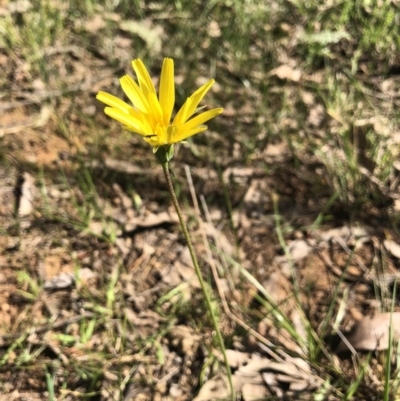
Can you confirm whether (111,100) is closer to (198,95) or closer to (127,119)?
(127,119)

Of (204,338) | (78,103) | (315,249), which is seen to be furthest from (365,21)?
(204,338)

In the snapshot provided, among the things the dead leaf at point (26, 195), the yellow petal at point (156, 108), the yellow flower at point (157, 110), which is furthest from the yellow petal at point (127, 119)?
the dead leaf at point (26, 195)

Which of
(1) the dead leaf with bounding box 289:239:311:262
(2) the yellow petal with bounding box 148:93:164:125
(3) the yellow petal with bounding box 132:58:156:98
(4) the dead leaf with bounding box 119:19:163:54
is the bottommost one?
(1) the dead leaf with bounding box 289:239:311:262

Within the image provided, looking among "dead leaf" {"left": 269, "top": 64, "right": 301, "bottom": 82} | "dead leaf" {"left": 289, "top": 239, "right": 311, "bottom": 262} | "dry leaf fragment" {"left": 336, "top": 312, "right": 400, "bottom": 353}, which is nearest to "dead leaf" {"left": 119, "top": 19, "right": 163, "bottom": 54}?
"dead leaf" {"left": 269, "top": 64, "right": 301, "bottom": 82}

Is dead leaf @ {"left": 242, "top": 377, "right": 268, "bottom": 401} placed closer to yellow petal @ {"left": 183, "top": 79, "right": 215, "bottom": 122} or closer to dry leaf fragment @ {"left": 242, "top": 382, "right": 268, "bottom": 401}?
dry leaf fragment @ {"left": 242, "top": 382, "right": 268, "bottom": 401}

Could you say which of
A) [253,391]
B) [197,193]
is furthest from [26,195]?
[253,391]

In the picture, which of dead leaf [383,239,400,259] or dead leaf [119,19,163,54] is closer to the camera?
dead leaf [383,239,400,259]

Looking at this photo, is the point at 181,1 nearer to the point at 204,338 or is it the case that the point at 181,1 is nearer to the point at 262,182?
the point at 262,182
